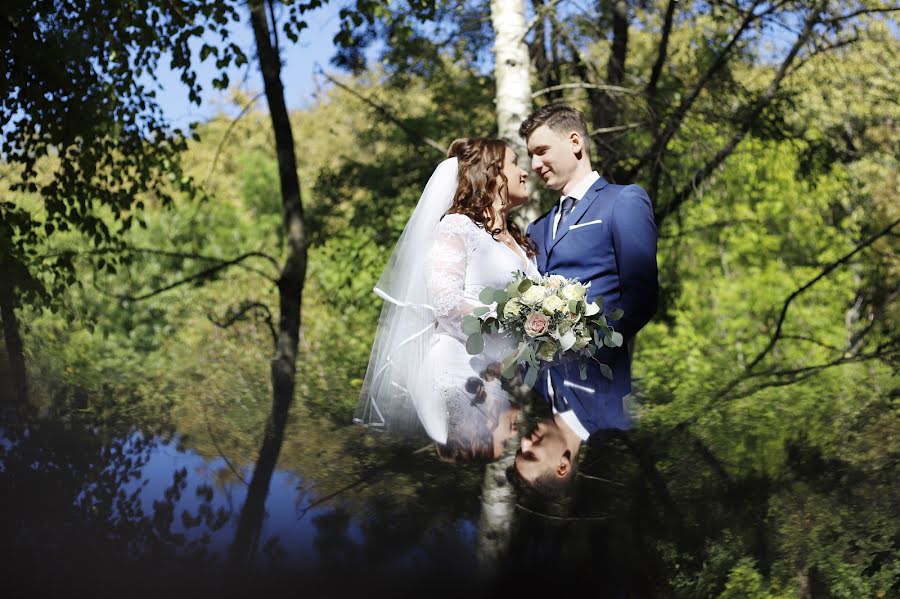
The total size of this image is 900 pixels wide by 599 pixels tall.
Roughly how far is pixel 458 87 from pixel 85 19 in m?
5.74

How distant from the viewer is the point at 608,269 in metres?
3.20

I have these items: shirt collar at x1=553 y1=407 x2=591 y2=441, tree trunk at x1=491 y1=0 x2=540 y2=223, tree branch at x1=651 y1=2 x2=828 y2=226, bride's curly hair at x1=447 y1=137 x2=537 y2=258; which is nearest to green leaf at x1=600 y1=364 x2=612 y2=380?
shirt collar at x1=553 y1=407 x2=591 y2=441

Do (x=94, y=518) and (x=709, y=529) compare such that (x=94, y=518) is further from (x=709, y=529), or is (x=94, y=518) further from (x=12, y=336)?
(x=12, y=336)

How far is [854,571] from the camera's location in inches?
98.8

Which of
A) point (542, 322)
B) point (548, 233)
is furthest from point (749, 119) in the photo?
point (542, 322)

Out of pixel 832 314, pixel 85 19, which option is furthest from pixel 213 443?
pixel 832 314

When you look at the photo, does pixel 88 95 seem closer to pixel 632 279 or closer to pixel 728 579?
pixel 632 279

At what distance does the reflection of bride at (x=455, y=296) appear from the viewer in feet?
10.4

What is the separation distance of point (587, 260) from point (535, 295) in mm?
411

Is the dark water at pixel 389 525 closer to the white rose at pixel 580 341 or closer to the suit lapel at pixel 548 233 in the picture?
the white rose at pixel 580 341

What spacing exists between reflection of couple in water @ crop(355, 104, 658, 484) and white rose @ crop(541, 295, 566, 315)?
207 millimetres

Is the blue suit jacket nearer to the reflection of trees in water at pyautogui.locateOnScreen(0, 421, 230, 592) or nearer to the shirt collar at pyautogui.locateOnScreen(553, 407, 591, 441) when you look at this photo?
the shirt collar at pyautogui.locateOnScreen(553, 407, 591, 441)

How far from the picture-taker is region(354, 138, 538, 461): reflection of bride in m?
3.18

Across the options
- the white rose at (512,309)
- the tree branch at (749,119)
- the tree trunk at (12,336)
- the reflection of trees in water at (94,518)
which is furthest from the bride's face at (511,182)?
the tree branch at (749,119)
